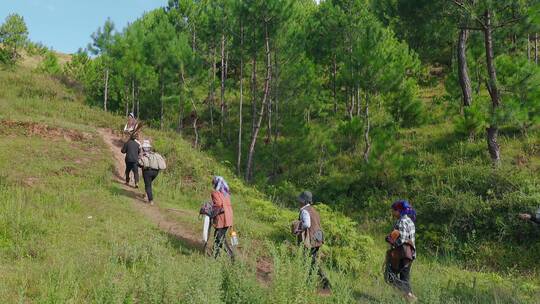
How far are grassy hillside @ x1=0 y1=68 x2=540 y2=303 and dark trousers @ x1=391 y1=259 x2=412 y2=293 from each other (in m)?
0.21

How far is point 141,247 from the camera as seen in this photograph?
7.06 meters

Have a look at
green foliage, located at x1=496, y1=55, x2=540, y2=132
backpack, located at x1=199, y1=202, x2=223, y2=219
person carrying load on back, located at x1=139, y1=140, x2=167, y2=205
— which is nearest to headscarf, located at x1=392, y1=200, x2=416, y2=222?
backpack, located at x1=199, y1=202, x2=223, y2=219

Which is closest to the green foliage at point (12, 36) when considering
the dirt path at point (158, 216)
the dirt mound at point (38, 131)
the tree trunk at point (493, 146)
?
the dirt mound at point (38, 131)

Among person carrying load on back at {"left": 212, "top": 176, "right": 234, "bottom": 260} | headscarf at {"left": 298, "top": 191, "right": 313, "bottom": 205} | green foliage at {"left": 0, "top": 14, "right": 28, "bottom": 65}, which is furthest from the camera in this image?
green foliage at {"left": 0, "top": 14, "right": 28, "bottom": 65}

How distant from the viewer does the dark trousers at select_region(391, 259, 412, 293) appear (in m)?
6.21

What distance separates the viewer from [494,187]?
13438 millimetres

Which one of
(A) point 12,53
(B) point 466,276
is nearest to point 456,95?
(B) point 466,276

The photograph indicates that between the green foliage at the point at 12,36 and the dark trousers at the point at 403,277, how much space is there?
1311 inches

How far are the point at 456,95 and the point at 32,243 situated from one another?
20.5 metres

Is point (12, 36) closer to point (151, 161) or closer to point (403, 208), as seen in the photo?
point (151, 161)

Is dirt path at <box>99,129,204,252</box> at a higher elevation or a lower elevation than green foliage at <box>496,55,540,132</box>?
lower

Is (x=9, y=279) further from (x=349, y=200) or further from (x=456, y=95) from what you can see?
(x=456, y=95)

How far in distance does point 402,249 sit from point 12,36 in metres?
34.3

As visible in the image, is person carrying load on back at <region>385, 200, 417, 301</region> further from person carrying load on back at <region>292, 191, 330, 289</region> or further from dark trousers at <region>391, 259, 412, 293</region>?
person carrying load on back at <region>292, 191, 330, 289</region>
